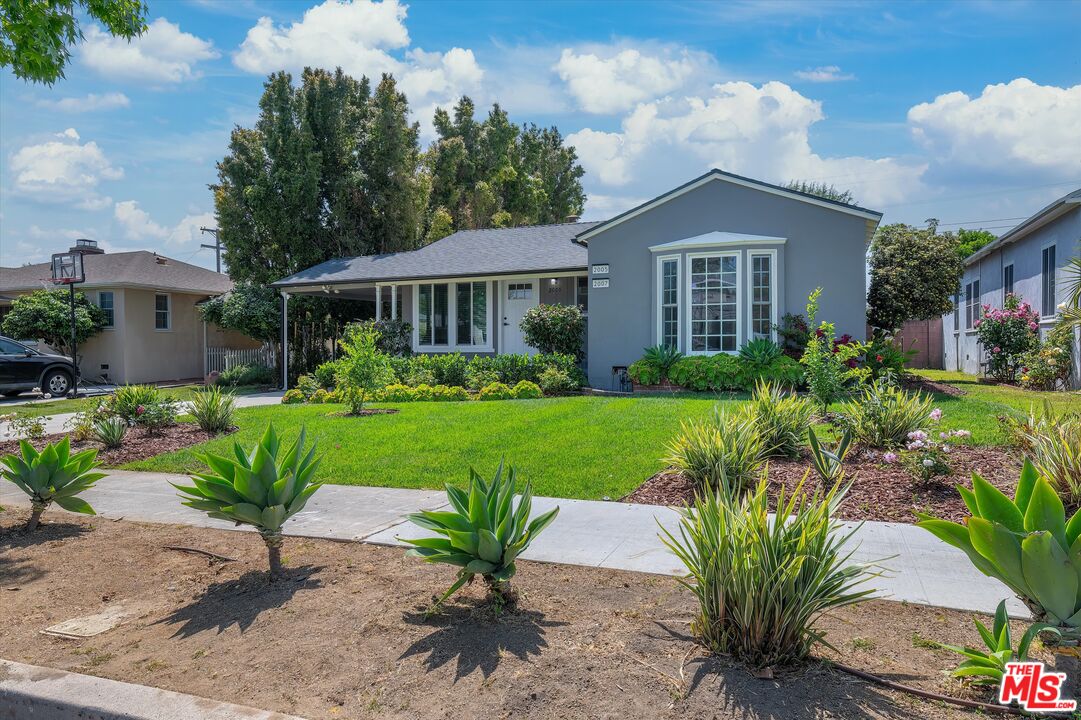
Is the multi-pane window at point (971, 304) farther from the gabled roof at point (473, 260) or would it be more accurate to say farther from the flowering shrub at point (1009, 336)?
the gabled roof at point (473, 260)

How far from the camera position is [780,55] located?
10352mm

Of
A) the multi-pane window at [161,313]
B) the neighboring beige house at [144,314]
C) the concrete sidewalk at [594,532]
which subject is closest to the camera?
the concrete sidewalk at [594,532]

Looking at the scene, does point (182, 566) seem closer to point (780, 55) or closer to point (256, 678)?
point (256, 678)

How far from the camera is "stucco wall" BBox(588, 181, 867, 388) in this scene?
13.9 metres

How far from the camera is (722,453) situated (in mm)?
6281

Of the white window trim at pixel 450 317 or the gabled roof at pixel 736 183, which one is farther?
the white window trim at pixel 450 317

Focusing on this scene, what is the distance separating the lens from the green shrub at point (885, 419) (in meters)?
7.02

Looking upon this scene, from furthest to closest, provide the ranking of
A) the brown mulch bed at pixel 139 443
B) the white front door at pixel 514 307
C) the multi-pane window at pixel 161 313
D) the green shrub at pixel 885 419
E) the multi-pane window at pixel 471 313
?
the multi-pane window at pixel 161 313
the multi-pane window at pixel 471 313
the white front door at pixel 514 307
the brown mulch bed at pixel 139 443
the green shrub at pixel 885 419

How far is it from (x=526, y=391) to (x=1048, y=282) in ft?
39.8

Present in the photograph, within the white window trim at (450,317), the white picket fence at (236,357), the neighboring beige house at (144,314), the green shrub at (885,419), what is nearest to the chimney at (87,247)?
the neighboring beige house at (144,314)

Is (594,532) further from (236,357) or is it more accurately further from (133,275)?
(133,275)

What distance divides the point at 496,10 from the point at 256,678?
9.13m

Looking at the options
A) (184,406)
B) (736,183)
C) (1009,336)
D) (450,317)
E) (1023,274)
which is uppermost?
(736,183)

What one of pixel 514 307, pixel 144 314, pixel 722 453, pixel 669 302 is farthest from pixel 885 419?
pixel 144 314
